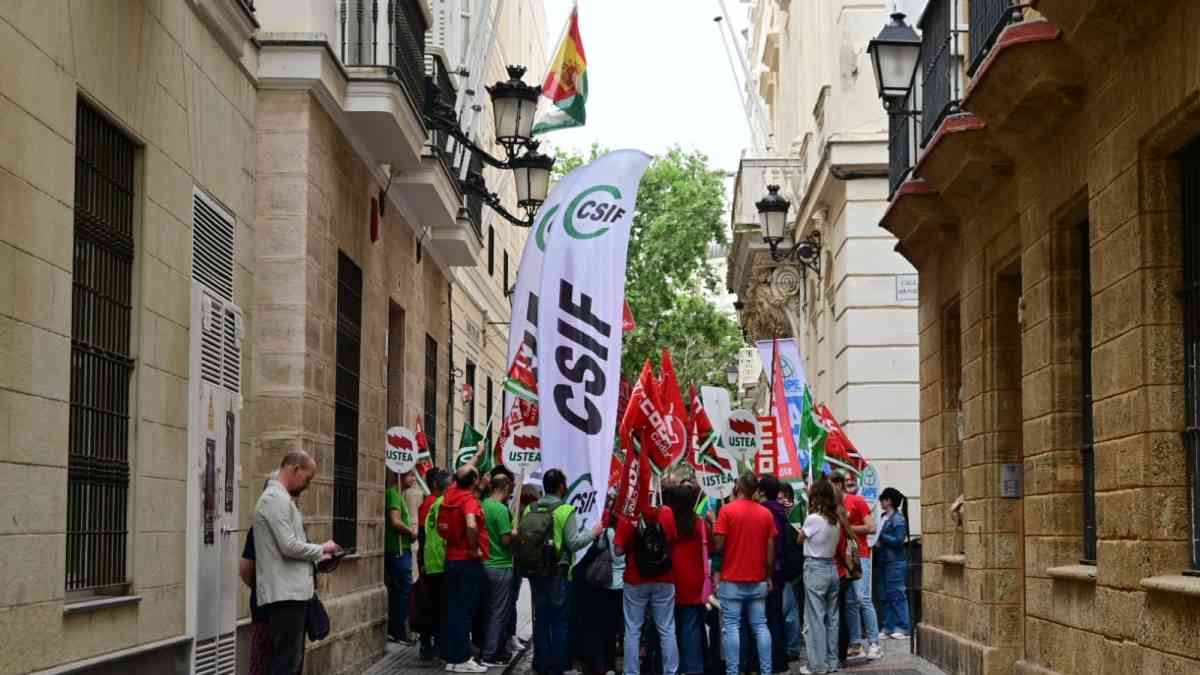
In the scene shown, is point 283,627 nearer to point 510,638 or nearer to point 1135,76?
point 1135,76

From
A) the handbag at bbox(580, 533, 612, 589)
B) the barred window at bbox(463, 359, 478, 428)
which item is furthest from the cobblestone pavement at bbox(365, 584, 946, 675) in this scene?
the barred window at bbox(463, 359, 478, 428)

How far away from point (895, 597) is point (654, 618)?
5.94 m

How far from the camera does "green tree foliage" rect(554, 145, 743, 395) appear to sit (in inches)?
2532

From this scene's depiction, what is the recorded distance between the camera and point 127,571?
11.0 m

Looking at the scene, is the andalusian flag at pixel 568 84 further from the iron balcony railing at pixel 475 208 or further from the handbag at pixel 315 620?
the handbag at pixel 315 620

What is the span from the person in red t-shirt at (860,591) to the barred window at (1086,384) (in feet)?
16.5

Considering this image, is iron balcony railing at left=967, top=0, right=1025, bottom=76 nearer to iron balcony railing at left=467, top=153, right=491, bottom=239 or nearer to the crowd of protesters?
the crowd of protesters

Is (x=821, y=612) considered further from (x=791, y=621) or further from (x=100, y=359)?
(x=100, y=359)

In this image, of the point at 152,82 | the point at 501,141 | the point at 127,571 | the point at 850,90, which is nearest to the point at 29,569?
the point at 127,571

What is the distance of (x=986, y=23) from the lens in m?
14.4

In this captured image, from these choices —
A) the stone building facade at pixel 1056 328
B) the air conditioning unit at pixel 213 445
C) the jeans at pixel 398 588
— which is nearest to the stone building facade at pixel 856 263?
the stone building facade at pixel 1056 328

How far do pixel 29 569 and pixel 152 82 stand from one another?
3.56 metres

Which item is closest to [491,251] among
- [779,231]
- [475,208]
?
[779,231]

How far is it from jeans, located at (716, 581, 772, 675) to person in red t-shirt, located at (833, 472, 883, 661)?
2154 millimetres
